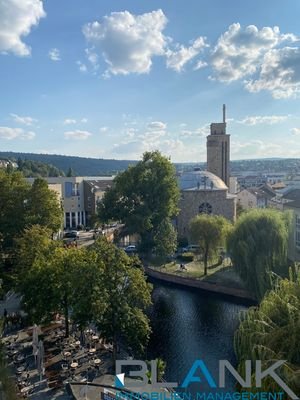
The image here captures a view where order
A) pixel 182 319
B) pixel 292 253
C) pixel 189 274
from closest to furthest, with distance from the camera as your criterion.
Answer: pixel 182 319
pixel 292 253
pixel 189 274

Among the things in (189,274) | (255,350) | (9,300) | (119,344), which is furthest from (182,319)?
(255,350)

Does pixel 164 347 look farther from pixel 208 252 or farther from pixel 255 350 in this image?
Result: pixel 208 252

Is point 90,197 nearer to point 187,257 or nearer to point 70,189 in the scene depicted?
point 70,189

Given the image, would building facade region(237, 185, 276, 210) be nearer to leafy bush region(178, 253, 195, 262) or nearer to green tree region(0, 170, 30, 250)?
leafy bush region(178, 253, 195, 262)

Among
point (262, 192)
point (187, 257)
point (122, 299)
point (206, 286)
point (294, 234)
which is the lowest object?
point (206, 286)

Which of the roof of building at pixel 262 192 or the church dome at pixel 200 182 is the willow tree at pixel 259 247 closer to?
the church dome at pixel 200 182

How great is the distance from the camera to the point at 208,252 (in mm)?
33969

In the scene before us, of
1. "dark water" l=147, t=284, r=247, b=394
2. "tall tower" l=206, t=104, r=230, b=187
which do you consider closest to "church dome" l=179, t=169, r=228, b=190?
"tall tower" l=206, t=104, r=230, b=187

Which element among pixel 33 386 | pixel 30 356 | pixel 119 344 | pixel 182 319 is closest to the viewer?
pixel 33 386

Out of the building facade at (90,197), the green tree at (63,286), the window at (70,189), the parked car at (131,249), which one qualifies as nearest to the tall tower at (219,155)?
the building facade at (90,197)

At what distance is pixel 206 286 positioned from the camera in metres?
30.7

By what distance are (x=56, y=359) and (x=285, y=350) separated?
11.0m

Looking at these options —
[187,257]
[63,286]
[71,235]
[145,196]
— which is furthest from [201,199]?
[63,286]

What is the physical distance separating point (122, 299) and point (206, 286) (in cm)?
1522
